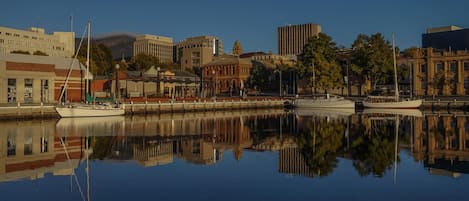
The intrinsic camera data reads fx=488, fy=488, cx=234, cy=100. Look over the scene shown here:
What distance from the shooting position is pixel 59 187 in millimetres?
16203

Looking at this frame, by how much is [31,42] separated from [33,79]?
13158cm

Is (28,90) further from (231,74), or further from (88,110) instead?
(231,74)

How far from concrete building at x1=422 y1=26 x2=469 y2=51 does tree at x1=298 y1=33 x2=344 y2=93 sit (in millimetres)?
52844

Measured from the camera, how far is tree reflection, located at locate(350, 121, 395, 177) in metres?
20.0

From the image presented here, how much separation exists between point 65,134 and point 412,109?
56238mm

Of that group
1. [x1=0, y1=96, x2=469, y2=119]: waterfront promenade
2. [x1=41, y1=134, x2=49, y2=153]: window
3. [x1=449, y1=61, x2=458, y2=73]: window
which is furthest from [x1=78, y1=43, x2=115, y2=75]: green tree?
[x1=41, y1=134, x2=49, y2=153]: window

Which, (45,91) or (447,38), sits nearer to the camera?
(45,91)

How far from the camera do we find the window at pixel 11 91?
59.7m

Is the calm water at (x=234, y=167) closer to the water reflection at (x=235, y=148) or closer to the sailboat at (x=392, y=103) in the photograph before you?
the water reflection at (x=235, y=148)

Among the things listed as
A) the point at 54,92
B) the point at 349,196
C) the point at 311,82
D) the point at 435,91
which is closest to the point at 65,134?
the point at 349,196

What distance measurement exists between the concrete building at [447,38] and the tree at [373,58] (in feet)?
161

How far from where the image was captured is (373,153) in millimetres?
24266

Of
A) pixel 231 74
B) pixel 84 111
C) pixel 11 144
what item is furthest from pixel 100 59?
pixel 11 144

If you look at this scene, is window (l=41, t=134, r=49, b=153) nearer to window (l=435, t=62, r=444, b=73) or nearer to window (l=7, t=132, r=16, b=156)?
window (l=7, t=132, r=16, b=156)
